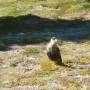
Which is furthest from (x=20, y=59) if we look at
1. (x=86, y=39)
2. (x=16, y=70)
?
(x=86, y=39)

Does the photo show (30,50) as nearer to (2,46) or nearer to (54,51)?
(2,46)

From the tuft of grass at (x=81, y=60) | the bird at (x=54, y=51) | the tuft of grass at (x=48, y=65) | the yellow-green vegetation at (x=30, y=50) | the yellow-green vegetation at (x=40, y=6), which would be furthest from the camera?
the yellow-green vegetation at (x=40, y=6)

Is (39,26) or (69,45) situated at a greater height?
(69,45)

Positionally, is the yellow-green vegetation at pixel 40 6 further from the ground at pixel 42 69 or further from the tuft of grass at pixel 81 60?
the tuft of grass at pixel 81 60

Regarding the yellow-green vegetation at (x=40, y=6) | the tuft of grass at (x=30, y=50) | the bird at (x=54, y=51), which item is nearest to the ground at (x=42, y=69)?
the tuft of grass at (x=30, y=50)

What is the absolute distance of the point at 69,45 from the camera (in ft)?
143

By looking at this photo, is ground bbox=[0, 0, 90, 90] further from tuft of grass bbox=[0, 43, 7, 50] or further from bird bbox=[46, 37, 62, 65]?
bird bbox=[46, 37, 62, 65]

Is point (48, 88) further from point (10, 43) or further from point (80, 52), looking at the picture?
point (10, 43)

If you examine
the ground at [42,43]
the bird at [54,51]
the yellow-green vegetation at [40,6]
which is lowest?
the yellow-green vegetation at [40,6]

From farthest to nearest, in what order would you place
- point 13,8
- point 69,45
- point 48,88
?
1. point 13,8
2. point 69,45
3. point 48,88

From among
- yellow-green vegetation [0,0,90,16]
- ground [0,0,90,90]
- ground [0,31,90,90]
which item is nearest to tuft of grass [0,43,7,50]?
ground [0,0,90,90]

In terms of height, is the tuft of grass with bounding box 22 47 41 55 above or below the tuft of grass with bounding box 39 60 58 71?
below

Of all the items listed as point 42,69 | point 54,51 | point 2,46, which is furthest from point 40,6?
point 42,69

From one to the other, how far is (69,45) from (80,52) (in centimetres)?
499
